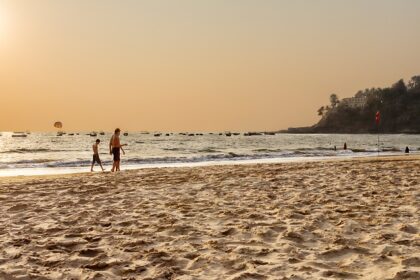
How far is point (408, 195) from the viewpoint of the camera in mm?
9109

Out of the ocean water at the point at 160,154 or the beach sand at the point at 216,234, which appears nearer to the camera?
the beach sand at the point at 216,234

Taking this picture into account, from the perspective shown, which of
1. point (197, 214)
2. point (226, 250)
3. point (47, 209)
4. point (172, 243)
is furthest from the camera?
point (47, 209)

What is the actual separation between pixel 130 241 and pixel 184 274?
5.21 feet

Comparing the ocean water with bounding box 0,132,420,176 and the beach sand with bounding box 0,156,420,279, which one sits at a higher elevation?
the beach sand with bounding box 0,156,420,279

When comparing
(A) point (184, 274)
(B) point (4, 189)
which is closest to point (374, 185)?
(A) point (184, 274)

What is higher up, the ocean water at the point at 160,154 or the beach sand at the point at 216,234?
the beach sand at the point at 216,234

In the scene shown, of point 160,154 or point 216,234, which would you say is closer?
point 216,234

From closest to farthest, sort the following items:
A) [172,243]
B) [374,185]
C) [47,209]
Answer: [172,243] → [47,209] → [374,185]

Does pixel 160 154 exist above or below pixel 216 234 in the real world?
below

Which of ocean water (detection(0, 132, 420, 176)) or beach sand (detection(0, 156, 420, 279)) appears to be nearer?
beach sand (detection(0, 156, 420, 279))

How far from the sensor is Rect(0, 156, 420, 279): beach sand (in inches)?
191

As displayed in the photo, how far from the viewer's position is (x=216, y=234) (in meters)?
6.30

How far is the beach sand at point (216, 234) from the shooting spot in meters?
4.86

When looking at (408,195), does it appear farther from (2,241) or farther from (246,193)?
(2,241)
